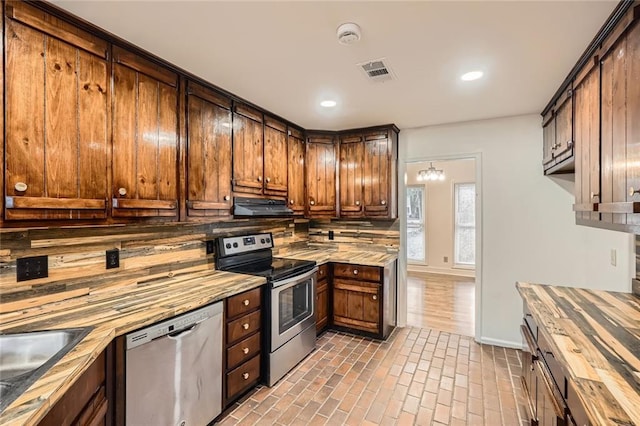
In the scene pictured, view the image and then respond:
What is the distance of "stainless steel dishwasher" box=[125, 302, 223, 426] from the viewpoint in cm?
153

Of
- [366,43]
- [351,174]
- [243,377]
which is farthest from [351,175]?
[243,377]

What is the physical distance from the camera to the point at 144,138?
1906mm

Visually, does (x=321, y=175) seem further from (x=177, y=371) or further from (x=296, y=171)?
(x=177, y=371)

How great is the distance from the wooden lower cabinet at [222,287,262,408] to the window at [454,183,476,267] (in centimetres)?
535

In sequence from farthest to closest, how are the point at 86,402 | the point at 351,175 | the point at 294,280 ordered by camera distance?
the point at 351,175 < the point at 294,280 < the point at 86,402

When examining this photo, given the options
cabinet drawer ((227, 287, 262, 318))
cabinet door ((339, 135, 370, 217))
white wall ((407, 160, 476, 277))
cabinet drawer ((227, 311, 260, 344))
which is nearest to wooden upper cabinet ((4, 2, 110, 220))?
cabinet drawer ((227, 287, 262, 318))

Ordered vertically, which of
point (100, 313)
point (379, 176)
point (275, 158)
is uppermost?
point (275, 158)

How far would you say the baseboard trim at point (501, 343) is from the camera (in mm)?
3180

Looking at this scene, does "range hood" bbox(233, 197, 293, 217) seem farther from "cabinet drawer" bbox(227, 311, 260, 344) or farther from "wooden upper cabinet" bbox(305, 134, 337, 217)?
"cabinet drawer" bbox(227, 311, 260, 344)

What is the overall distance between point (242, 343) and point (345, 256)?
1655 mm

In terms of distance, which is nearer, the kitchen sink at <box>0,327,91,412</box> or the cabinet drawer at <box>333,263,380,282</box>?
the kitchen sink at <box>0,327,91,412</box>

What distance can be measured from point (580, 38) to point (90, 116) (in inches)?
111

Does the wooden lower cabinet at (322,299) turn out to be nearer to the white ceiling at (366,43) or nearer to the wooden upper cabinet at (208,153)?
the wooden upper cabinet at (208,153)

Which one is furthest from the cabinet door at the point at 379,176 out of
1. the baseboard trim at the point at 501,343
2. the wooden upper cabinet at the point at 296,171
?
the baseboard trim at the point at 501,343
